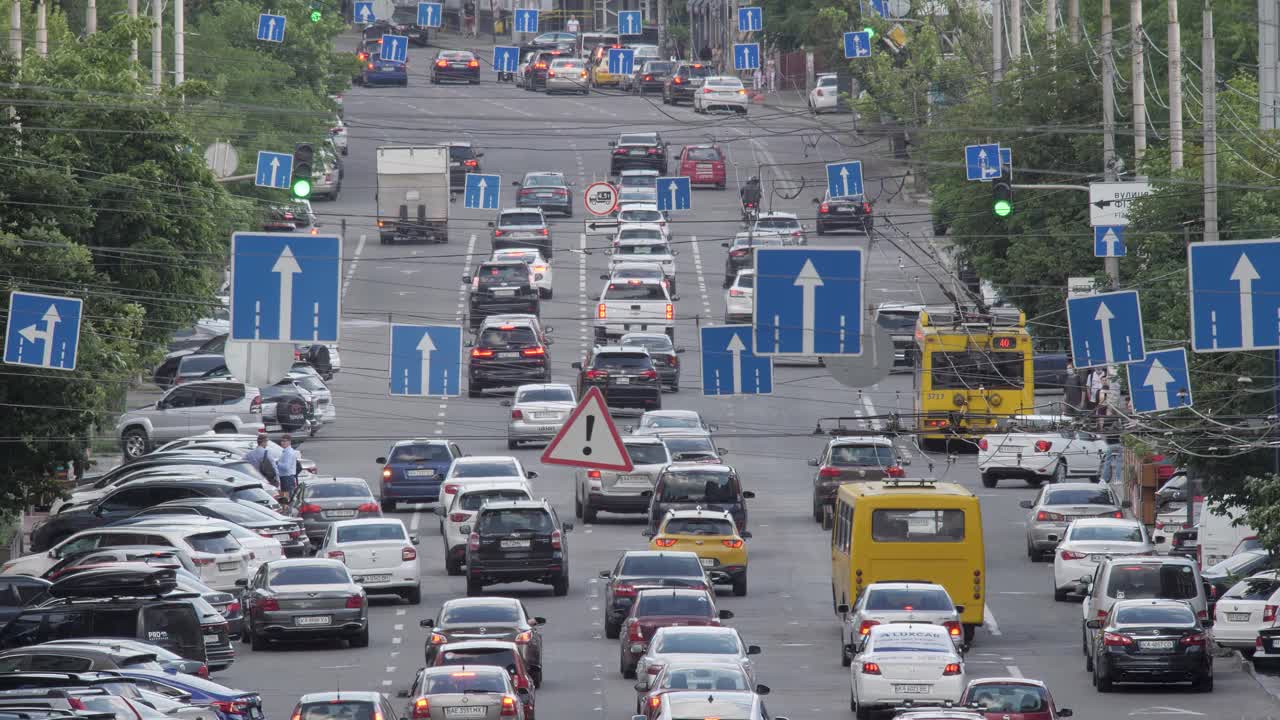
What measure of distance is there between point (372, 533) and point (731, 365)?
7.33 metres

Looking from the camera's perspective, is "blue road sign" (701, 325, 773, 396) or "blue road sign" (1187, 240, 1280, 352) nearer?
"blue road sign" (1187, 240, 1280, 352)

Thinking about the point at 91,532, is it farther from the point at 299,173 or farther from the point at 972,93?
the point at 972,93

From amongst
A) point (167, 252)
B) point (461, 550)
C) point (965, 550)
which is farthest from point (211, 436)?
point (965, 550)

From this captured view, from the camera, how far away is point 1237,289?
27594 mm

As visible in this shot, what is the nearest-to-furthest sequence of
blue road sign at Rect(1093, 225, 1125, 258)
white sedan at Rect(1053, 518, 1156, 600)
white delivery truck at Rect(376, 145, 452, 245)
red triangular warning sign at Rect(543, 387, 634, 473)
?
red triangular warning sign at Rect(543, 387, 634, 473) → white sedan at Rect(1053, 518, 1156, 600) → blue road sign at Rect(1093, 225, 1125, 258) → white delivery truck at Rect(376, 145, 452, 245)

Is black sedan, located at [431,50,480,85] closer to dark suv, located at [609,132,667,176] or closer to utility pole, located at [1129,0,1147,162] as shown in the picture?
dark suv, located at [609,132,667,176]

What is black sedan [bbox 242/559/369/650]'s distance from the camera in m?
33.4

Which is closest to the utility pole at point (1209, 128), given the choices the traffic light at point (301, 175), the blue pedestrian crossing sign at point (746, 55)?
the traffic light at point (301, 175)

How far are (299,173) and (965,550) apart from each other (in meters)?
11.3

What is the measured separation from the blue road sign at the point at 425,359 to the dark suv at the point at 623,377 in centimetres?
1453

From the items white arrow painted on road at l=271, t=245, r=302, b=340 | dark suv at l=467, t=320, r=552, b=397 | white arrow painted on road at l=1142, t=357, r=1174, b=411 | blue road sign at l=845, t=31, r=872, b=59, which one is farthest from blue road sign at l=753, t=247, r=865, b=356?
blue road sign at l=845, t=31, r=872, b=59

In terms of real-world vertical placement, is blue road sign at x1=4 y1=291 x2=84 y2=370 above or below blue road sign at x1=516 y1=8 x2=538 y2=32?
below

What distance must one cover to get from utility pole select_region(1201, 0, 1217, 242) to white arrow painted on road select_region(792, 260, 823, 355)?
24.1 ft

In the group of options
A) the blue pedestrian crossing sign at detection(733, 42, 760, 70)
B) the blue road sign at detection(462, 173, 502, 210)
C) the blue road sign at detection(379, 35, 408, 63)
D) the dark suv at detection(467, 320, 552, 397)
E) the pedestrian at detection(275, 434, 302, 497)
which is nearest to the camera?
the pedestrian at detection(275, 434, 302, 497)
